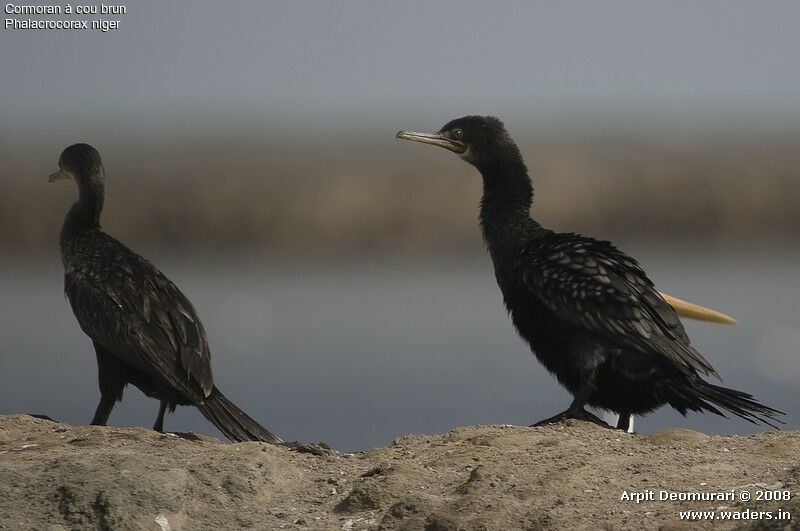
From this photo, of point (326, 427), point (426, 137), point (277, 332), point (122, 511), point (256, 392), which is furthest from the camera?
point (277, 332)

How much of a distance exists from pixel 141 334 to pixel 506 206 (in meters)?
2.53

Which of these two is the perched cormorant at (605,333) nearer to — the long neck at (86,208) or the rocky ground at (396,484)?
the rocky ground at (396,484)

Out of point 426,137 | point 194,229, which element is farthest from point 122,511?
point 194,229

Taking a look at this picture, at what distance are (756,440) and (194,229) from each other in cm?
3568

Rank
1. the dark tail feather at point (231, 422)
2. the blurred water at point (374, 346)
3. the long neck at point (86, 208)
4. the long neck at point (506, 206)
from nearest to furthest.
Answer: the dark tail feather at point (231, 422) → the long neck at point (506, 206) → the long neck at point (86, 208) → the blurred water at point (374, 346)

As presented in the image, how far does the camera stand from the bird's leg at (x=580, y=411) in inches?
367

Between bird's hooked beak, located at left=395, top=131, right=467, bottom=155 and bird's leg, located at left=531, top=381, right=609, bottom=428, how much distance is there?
2.46 m

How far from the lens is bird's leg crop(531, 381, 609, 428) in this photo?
9.33 metres

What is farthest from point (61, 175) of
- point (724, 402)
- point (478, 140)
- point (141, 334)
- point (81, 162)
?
point (724, 402)

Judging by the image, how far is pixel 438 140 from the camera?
1146 centimetres

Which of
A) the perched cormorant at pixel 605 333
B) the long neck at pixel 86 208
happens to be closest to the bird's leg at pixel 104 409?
the long neck at pixel 86 208

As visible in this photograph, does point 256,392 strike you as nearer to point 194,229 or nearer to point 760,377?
point 760,377

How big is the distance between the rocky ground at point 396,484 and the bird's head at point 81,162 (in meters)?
3.21

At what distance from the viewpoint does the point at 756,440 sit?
330 inches
